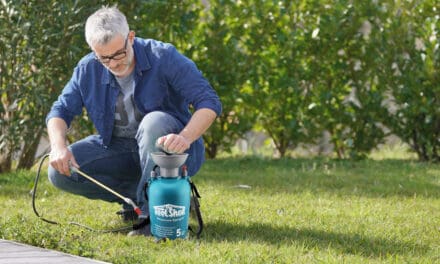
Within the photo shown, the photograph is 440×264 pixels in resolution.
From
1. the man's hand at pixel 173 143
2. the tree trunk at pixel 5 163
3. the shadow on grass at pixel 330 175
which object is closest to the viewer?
the man's hand at pixel 173 143

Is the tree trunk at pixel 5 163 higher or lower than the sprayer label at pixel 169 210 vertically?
lower

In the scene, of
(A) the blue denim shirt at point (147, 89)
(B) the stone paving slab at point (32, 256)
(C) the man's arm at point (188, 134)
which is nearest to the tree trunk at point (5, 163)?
(A) the blue denim shirt at point (147, 89)

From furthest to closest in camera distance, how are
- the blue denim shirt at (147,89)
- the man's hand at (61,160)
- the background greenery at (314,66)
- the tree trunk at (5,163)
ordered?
1. the background greenery at (314,66)
2. the tree trunk at (5,163)
3. the blue denim shirt at (147,89)
4. the man's hand at (61,160)

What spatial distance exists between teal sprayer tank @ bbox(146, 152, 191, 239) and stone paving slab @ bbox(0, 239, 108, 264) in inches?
19.7

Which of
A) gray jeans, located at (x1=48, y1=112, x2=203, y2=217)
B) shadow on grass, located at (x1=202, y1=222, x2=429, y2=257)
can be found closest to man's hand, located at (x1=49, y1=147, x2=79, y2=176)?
gray jeans, located at (x1=48, y1=112, x2=203, y2=217)

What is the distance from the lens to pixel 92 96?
4.68m

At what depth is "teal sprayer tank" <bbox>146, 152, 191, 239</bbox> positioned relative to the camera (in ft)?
13.6

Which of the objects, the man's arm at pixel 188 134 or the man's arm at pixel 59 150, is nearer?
the man's arm at pixel 188 134

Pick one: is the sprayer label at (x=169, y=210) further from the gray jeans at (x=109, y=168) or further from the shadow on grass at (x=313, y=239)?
the gray jeans at (x=109, y=168)

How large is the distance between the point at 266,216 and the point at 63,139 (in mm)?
1308

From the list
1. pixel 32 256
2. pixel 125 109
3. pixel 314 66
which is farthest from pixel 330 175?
pixel 32 256

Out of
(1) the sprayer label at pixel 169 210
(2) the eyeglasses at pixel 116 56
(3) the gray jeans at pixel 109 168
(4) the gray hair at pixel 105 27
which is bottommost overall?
(1) the sprayer label at pixel 169 210

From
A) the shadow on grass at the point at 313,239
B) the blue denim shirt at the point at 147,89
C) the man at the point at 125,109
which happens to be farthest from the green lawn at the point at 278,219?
the blue denim shirt at the point at 147,89

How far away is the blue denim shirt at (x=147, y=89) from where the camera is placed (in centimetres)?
452
